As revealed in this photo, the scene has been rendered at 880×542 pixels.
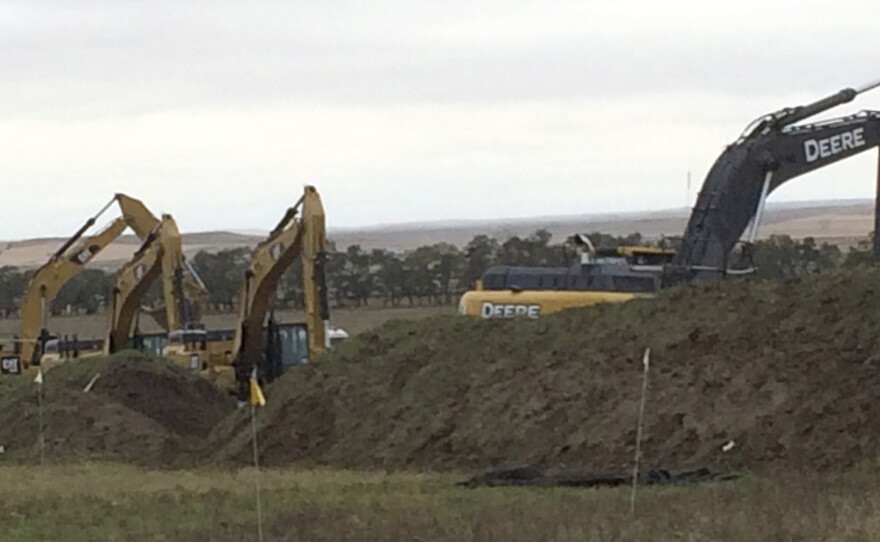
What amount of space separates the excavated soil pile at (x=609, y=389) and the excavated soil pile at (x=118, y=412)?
1.95 metres

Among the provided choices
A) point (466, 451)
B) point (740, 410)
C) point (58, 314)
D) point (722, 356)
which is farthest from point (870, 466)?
point (58, 314)

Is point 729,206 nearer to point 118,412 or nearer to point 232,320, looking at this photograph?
point 118,412

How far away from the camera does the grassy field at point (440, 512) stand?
13.2m

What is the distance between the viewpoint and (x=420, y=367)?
2642 cm

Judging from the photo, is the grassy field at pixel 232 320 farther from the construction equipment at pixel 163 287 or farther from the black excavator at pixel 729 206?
the black excavator at pixel 729 206

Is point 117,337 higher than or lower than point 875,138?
lower

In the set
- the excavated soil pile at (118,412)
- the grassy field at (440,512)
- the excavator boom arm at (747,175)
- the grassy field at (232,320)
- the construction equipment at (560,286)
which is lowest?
the grassy field at (232,320)

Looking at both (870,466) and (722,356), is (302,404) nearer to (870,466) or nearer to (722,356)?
(722,356)

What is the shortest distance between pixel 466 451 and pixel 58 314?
6886cm

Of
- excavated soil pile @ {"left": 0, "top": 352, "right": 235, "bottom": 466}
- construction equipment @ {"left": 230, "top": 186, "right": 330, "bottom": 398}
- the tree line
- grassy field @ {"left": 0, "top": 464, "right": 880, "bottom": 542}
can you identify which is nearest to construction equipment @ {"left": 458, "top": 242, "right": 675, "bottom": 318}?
construction equipment @ {"left": 230, "top": 186, "right": 330, "bottom": 398}

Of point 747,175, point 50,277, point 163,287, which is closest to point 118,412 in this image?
point 163,287

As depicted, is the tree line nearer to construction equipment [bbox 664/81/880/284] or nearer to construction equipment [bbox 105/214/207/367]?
construction equipment [bbox 105/214/207/367]

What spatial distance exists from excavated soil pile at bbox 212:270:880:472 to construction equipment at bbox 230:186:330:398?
20.8 feet

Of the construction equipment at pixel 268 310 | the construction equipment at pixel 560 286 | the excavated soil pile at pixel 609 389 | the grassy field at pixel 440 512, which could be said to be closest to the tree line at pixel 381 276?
the construction equipment at pixel 268 310
